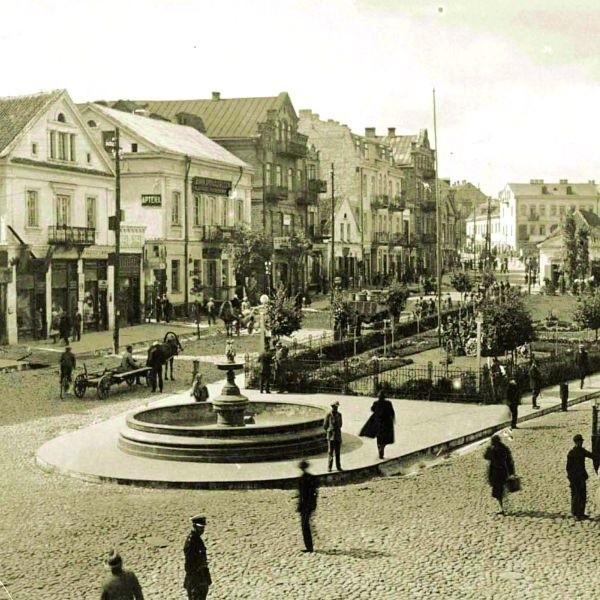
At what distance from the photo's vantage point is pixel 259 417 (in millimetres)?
20984

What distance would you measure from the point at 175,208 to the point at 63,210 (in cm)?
1031

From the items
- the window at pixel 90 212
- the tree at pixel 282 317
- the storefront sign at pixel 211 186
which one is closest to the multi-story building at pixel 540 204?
the storefront sign at pixel 211 186

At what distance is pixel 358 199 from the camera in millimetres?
79438

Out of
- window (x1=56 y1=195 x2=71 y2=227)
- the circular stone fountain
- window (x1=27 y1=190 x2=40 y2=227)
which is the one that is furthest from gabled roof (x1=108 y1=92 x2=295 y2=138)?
the circular stone fountain

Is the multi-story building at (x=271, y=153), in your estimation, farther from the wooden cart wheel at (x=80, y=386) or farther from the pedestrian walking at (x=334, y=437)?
the pedestrian walking at (x=334, y=437)

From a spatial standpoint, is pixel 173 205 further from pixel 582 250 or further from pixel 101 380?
pixel 582 250

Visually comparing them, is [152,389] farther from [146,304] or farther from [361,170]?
[361,170]

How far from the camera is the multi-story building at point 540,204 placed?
455 ft

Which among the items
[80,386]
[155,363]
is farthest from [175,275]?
[80,386]

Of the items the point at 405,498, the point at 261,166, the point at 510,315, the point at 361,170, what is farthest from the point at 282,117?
the point at 405,498

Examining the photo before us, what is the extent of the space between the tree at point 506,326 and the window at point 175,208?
2329 centimetres

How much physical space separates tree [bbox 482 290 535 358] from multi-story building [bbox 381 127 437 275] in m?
61.7

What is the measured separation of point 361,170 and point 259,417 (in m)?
60.1

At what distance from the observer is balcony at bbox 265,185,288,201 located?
2474 inches
